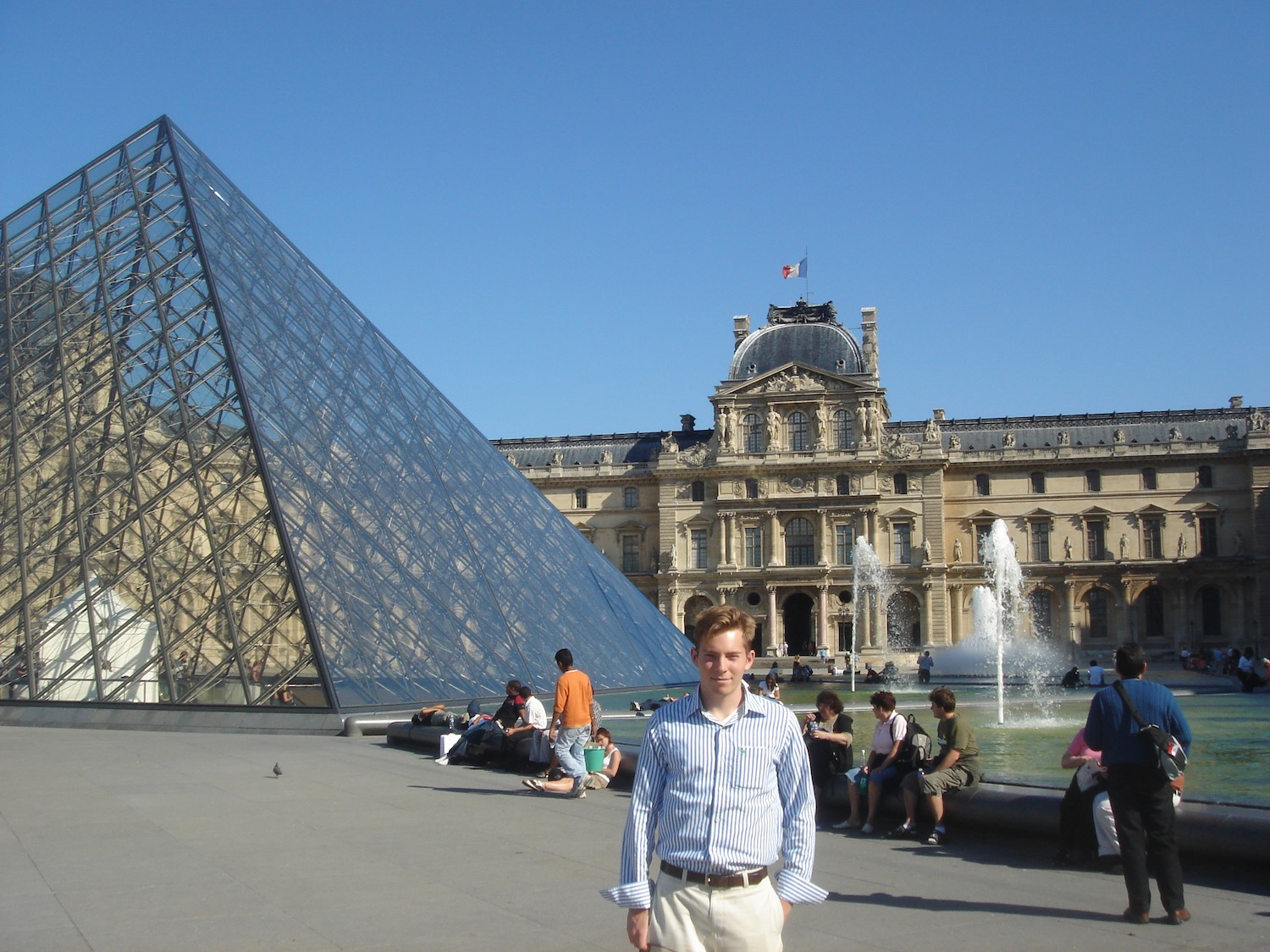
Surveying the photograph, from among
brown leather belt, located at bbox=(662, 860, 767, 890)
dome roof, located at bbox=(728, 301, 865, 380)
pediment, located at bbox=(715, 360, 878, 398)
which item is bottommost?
brown leather belt, located at bbox=(662, 860, 767, 890)

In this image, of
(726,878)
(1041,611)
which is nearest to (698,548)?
(1041,611)

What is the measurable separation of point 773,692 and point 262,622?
651 cm

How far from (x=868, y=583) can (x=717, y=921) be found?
55837mm

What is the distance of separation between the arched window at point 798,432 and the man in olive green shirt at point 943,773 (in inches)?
2056

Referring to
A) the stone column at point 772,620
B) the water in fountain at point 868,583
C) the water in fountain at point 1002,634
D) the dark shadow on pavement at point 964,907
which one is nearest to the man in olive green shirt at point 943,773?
the dark shadow on pavement at point 964,907

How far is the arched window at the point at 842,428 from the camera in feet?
195

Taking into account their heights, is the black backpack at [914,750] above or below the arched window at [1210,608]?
below

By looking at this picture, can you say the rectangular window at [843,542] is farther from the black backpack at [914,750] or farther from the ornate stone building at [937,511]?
the black backpack at [914,750]

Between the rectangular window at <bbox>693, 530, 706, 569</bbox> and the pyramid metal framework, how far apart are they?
38.6 m

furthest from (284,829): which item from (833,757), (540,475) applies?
(540,475)

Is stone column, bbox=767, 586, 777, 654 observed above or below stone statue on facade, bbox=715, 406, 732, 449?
below

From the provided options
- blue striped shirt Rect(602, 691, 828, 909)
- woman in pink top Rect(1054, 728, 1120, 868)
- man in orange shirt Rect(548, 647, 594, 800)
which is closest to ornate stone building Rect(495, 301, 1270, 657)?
man in orange shirt Rect(548, 647, 594, 800)

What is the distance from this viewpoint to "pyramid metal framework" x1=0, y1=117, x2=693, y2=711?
1592 centimetres

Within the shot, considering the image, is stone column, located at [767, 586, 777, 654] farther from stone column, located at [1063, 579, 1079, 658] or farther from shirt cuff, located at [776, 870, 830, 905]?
shirt cuff, located at [776, 870, 830, 905]
